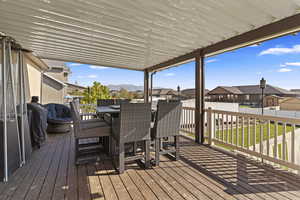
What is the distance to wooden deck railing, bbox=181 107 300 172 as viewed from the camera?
2.44m

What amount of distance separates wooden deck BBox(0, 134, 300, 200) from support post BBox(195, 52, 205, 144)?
106 cm

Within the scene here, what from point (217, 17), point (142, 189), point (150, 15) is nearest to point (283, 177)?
point (142, 189)

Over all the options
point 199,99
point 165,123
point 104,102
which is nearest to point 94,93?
point 104,102

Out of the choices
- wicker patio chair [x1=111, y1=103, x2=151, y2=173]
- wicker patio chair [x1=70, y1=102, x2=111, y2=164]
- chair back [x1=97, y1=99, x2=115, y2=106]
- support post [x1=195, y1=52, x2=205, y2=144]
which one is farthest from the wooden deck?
chair back [x1=97, y1=99, x2=115, y2=106]

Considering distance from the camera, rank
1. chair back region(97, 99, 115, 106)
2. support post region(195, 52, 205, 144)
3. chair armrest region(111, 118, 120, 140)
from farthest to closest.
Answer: chair back region(97, 99, 115, 106), support post region(195, 52, 205, 144), chair armrest region(111, 118, 120, 140)

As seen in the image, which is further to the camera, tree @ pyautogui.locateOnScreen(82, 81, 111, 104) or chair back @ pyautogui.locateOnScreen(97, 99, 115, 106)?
tree @ pyautogui.locateOnScreen(82, 81, 111, 104)

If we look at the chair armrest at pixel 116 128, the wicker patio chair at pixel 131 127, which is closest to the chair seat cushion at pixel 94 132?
the chair armrest at pixel 116 128

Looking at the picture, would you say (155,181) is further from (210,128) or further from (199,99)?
(199,99)

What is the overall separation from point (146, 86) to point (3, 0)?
5.32 meters

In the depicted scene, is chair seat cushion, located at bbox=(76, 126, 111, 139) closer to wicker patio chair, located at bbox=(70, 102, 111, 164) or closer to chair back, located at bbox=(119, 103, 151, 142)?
wicker patio chair, located at bbox=(70, 102, 111, 164)

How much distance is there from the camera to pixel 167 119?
273cm

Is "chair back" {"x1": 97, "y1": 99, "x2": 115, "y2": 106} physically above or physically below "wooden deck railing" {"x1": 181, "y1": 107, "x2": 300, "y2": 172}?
above

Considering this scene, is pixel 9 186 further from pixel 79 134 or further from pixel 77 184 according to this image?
pixel 79 134

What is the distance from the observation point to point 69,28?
297 centimetres
